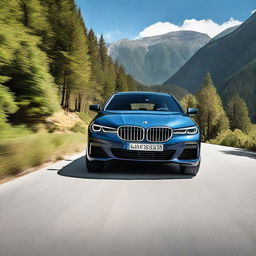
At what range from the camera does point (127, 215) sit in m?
3.67

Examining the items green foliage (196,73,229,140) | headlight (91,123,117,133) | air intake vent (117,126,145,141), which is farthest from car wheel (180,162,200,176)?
green foliage (196,73,229,140)

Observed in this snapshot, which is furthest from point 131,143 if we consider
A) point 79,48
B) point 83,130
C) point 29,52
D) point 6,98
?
point 79,48

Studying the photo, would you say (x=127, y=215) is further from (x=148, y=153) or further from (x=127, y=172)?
(x=127, y=172)

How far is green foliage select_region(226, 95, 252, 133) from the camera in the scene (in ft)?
298

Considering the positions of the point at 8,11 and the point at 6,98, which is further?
the point at 8,11

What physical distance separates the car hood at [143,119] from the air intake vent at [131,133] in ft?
0.23

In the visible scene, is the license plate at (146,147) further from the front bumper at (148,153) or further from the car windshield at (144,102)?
the car windshield at (144,102)

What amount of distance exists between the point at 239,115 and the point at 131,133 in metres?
90.5

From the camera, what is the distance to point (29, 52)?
10.4 meters

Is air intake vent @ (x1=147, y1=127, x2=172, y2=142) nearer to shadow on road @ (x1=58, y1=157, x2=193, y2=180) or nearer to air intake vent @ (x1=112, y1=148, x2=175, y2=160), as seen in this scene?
air intake vent @ (x1=112, y1=148, x2=175, y2=160)

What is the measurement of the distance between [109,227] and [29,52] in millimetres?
8317

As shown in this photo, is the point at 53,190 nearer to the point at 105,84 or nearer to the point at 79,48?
the point at 79,48

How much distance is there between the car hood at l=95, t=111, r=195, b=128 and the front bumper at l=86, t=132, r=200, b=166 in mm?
238

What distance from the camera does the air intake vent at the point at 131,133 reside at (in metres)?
5.85
